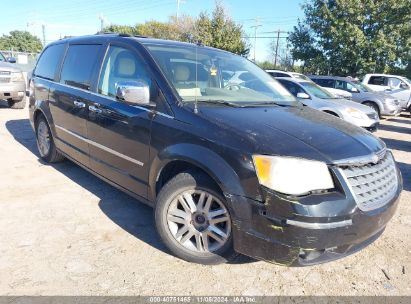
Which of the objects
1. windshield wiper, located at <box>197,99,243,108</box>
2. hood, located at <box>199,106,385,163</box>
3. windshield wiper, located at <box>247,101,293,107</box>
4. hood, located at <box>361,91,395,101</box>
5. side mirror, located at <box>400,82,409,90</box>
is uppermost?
windshield wiper, located at <box>197,99,243,108</box>

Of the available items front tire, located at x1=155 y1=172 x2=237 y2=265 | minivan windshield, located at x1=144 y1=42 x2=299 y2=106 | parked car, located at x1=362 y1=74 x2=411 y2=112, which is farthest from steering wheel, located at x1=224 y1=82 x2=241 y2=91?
parked car, located at x1=362 y1=74 x2=411 y2=112

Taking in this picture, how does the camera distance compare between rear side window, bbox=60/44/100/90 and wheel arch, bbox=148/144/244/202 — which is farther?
rear side window, bbox=60/44/100/90

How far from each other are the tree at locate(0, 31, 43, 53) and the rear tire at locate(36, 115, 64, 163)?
84.1 m

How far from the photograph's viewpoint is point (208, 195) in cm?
288

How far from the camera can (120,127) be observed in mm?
3576

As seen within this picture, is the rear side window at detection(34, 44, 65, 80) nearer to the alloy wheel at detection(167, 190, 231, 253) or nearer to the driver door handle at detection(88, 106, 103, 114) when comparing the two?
the driver door handle at detection(88, 106, 103, 114)

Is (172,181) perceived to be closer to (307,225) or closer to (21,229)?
(307,225)

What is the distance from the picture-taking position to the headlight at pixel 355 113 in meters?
9.09

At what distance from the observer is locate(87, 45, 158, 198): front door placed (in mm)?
3385

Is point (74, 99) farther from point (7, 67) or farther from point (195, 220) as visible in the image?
point (7, 67)

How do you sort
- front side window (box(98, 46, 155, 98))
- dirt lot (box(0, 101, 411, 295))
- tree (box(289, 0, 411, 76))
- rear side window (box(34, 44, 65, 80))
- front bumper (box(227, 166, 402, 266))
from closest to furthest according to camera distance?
front bumper (box(227, 166, 402, 266)) < dirt lot (box(0, 101, 411, 295)) < front side window (box(98, 46, 155, 98)) < rear side window (box(34, 44, 65, 80)) < tree (box(289, 0, 411, 76))

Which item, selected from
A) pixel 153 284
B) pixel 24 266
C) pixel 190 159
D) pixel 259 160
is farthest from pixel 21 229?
pixel 259 160

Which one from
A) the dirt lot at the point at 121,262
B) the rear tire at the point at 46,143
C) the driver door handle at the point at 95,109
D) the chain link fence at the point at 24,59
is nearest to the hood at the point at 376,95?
the dirt lot at the point at 121,262

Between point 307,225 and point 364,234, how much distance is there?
0.54 m
